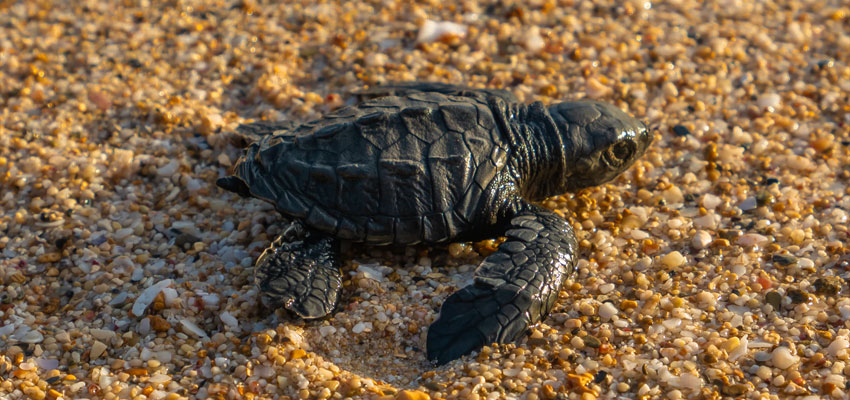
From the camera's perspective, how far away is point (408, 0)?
565 centimetres

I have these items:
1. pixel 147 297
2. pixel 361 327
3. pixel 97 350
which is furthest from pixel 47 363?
pixel 361 327

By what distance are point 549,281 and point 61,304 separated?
7.43 feet

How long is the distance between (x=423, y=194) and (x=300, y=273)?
2.22 feet

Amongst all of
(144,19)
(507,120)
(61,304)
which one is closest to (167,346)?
(61,304)

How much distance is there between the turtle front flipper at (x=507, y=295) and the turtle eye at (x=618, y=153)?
61 cm

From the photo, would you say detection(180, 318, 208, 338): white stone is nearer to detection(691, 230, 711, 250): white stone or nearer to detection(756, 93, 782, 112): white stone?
detection(691, 230, 711, 250): white stone

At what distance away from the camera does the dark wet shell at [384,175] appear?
138 inches

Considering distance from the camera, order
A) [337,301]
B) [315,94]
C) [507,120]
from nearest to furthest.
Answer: [337,301]
[507,120]
[315,94]

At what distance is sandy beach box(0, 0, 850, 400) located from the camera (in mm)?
3102

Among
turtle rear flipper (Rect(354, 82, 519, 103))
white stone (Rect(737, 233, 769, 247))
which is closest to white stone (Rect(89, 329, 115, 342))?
turtle rear flipper (Rect(354, 82, 519, 103))

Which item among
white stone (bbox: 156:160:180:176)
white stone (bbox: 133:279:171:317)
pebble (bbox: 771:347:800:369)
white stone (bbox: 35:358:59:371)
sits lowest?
white stone (bbox: 35:358:59:371)

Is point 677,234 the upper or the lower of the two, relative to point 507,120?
lower

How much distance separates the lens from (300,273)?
3459 mm

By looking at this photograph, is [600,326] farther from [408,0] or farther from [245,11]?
[245,11]
